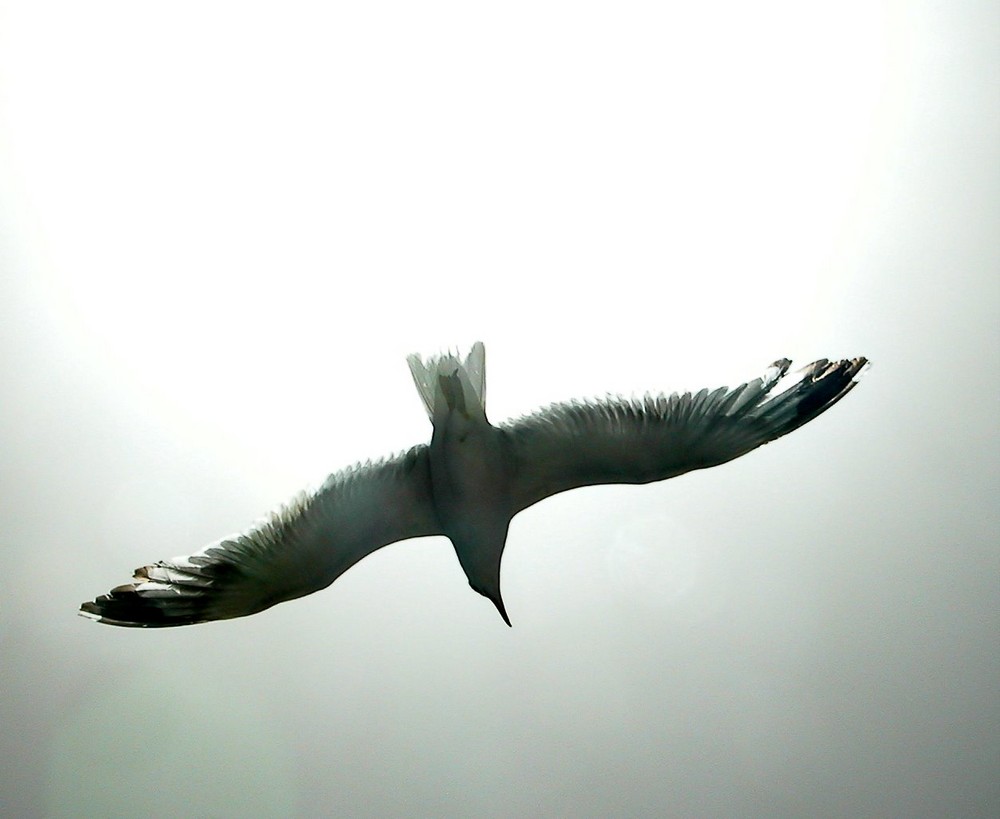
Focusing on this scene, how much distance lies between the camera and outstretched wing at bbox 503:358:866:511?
4.54 m

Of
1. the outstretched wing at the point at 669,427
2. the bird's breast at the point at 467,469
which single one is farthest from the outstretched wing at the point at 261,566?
the outstretched wing at the point at 669,427

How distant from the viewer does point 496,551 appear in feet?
16.6

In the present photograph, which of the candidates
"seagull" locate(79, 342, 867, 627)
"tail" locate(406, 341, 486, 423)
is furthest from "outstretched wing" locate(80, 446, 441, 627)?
"tail" locate(406, 341, 486, 423)

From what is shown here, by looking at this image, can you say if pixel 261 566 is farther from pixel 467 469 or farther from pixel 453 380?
pixel 453 380

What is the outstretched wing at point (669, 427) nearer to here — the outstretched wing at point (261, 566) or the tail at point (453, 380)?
the tail at point (453, 380)

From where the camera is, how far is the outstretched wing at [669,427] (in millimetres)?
4535

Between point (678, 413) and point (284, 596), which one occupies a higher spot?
point (678, 413)

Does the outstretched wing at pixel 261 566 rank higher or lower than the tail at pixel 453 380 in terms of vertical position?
lower

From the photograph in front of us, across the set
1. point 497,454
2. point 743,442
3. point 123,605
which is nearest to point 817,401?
point 743,442

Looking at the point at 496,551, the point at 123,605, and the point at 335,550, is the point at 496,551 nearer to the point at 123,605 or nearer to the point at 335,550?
the point at 335,550

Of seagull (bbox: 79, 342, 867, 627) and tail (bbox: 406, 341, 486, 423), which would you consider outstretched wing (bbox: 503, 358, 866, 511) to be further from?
tail (bbox: 406, 341, 486, 423)

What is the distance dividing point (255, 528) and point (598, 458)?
6.57ft

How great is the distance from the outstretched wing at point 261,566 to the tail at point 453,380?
20.9 inches

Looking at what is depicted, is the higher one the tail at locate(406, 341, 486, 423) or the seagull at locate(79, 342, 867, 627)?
the tail at locate(406, 341, 486, 423)
